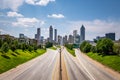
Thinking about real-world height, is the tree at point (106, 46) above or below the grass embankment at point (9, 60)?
above

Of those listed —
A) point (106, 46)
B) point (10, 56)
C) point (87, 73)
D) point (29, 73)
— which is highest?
point (106, 46)

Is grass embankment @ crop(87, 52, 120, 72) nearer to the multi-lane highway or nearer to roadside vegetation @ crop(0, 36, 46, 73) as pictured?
the multi-lane highway

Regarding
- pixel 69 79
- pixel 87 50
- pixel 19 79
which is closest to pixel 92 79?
pixel 69 79

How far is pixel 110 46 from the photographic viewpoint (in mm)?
92312

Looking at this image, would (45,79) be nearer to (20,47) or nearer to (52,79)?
(52,79)

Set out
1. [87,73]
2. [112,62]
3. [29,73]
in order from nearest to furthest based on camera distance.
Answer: [29,73] → [87,73] → [112,62]

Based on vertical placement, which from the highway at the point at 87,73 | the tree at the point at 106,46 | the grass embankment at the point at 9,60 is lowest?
the highway at the point at 87,73

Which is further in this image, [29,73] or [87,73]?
[87,73]

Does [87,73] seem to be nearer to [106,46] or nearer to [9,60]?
[9,60]

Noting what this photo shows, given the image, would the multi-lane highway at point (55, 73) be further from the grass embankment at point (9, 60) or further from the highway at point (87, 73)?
the grass embankment at point (9, 60)

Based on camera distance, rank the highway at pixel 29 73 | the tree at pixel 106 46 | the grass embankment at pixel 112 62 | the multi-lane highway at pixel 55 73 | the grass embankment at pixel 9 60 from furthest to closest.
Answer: the tree at pixel 106 46 < the grass embankment at pixel 112 62 < the grass embankment at pixel 9 60 < the multi-lane highway at pixel 55 73 < the highway at pixel 29 73

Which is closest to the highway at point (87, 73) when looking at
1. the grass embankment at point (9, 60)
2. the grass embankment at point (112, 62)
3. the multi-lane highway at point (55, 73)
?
the multi-lane highway at point (55, 73)

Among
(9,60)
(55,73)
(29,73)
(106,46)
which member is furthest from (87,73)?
(106,46)

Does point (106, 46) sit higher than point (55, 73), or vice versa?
point (106, 46)
